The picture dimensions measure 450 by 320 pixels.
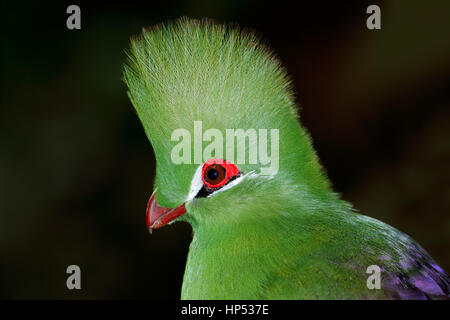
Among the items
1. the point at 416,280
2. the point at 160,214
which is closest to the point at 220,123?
the point at 160,214

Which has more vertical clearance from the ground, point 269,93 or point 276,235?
point 269,93

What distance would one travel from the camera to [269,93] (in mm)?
1550

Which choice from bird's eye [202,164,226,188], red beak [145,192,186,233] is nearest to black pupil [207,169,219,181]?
bird's eye [202,164,226,188]

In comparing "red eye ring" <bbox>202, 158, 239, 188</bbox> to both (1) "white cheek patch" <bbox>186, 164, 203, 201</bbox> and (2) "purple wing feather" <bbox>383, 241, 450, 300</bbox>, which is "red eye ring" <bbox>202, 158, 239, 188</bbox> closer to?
(1) "white cheek patch" <bbox>186, 164, 203, 201</bbox>

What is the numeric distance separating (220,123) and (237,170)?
175mm

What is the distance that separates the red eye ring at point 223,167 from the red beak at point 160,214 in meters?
0.15

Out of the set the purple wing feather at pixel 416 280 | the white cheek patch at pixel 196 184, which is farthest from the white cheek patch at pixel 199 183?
the purple wing feather at pixel 416 280

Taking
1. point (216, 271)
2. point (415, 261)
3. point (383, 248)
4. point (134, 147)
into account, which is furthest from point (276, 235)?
point (134, 147)

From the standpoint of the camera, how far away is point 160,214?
1.66 meters

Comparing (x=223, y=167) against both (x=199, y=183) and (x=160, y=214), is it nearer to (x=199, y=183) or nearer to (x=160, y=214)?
(x=199, y=183)

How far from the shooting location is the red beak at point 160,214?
5.39 ft

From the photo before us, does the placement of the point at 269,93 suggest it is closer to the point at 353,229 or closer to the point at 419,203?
the point at 353,229

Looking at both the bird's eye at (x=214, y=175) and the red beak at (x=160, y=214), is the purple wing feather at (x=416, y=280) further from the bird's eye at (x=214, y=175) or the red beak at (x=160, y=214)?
the red beak at (x=160, y=214)

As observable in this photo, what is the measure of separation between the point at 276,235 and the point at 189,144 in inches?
16.1
